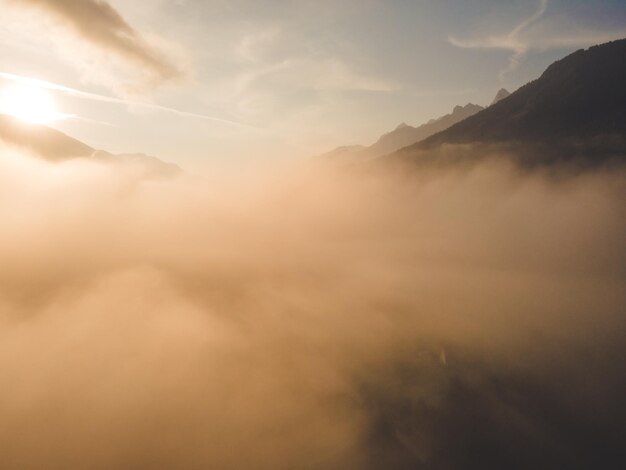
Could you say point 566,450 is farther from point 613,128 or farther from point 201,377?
point 613,128

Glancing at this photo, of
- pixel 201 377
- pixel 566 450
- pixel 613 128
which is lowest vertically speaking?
pixel 201 377

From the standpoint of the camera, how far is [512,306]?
15750 cm

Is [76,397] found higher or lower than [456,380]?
lower

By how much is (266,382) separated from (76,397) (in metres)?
70.3

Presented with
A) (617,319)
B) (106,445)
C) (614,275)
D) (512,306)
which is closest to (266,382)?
(106,445)

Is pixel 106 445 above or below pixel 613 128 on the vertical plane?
below

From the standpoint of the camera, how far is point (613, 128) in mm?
193500

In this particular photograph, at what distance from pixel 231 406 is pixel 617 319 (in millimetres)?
133074

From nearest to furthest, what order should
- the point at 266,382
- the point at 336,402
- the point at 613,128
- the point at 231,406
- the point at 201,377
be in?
the point at 336,402 < the point at 231,406 < the point at 266,382 < the point at 201,377 < the point at 613,128

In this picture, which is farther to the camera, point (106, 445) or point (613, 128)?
point (613, 128)

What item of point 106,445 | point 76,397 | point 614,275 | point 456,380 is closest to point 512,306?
point 614,275

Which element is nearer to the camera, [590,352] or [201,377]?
[590,352]

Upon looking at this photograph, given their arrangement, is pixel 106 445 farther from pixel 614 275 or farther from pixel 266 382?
pixel 614 275

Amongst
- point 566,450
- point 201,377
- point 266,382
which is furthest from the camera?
point 201,377
